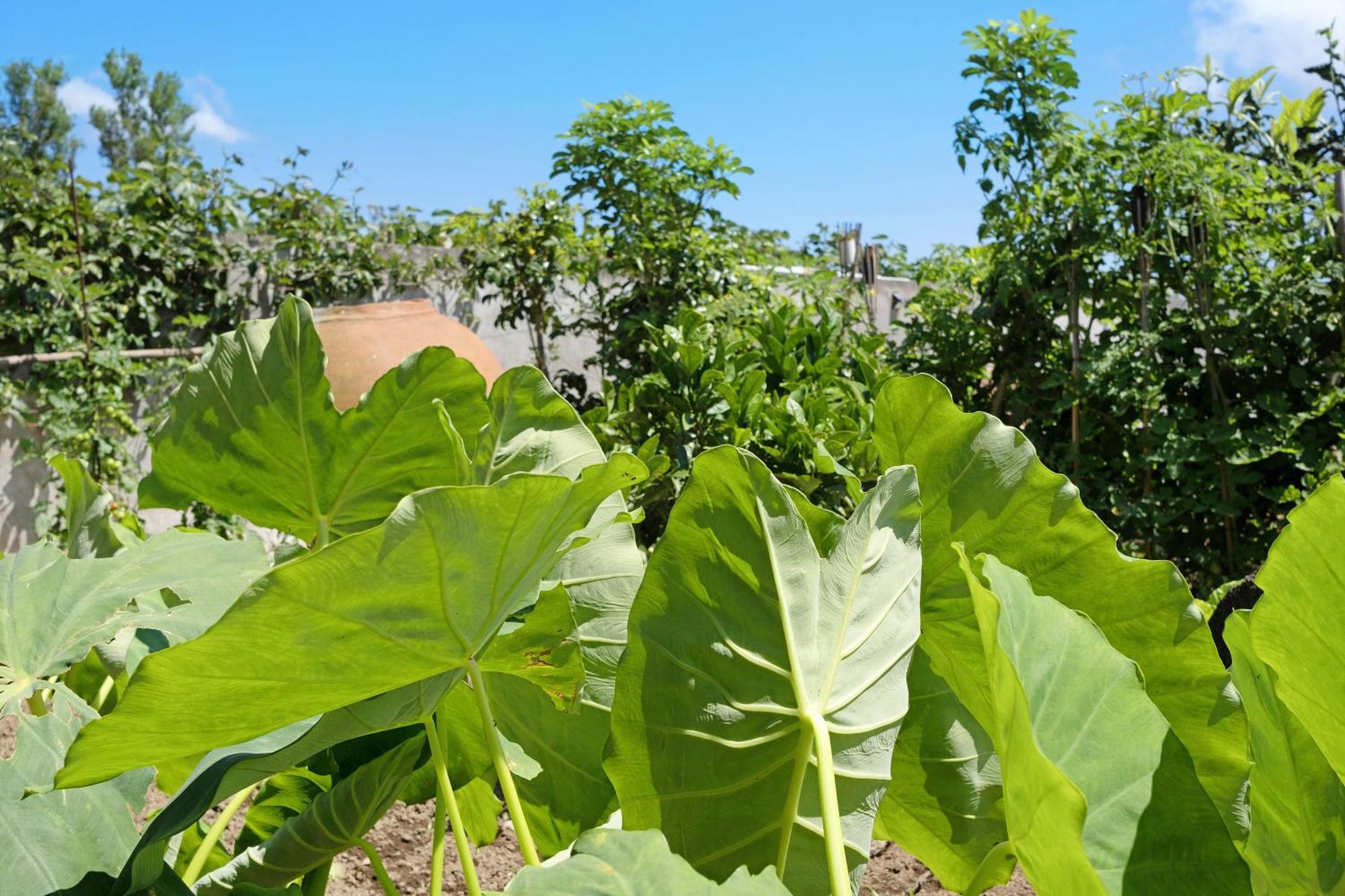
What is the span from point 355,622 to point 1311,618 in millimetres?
367

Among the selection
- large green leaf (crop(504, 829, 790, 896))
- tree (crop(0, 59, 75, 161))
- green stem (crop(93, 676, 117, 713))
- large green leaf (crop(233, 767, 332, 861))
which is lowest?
large green leaf (crop(233, 767, 332, 861))

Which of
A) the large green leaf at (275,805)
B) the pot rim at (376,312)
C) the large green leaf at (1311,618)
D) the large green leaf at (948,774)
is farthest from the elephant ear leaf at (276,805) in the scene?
the pot rim at (376,312)

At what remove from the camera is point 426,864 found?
7.98 ft

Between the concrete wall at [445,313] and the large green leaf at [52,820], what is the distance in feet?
14.3

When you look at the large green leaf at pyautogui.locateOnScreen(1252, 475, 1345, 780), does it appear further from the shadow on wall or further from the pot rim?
the shadow on wall

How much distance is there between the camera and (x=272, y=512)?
0.88 m

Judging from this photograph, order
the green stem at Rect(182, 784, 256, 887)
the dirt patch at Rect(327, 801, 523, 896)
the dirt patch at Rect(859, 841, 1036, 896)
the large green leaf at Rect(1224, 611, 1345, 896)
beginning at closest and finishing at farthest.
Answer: the large green leaf at Rect(1224, 611, 1345, 896) < the green stem at Rect(182, 784, 256, 887) < the dirt patch at Rect(859, 841, 1036, 896) < the dirt patch at Rect(327, 801, 523, 896)

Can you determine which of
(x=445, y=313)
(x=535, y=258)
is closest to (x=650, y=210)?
(x=535, y=258)

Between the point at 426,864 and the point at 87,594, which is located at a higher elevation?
the point at 87,594

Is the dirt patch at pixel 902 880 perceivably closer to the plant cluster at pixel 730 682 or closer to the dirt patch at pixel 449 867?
the dirt patch at pixel 449 867

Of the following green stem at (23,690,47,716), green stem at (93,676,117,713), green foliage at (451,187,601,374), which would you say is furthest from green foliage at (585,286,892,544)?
green foliage at (451,187,601,374)

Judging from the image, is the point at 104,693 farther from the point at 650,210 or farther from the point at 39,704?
the point at 650,210

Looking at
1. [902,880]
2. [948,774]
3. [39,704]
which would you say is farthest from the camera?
[902,880]

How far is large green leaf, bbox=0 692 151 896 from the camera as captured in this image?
0.46 metres
